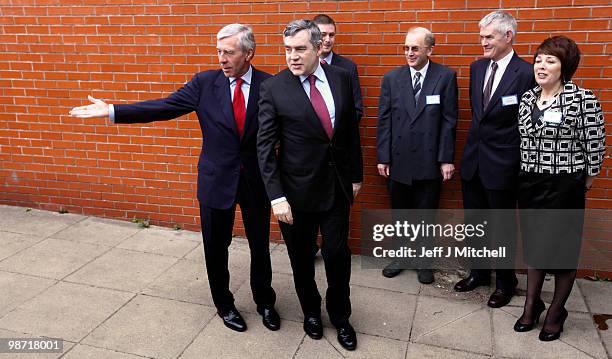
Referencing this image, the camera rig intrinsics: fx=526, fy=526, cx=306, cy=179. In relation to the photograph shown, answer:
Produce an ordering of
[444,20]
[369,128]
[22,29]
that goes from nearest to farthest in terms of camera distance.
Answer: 1. [444,20]
2. [369,128]
3. [22,29]

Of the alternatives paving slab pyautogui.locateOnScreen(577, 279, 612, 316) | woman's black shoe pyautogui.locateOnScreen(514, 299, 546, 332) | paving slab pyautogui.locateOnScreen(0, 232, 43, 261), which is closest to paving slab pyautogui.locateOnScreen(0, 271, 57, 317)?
paving slab pyautogui.locateOnScreen(0, 232, 43, 261)

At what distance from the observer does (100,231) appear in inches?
212

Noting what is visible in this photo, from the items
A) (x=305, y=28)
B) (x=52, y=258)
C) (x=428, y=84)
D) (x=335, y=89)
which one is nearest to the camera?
(x=305, y=28)

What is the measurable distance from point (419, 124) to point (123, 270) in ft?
9.16

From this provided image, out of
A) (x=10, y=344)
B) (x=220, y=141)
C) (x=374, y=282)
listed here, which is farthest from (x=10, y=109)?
(x=374, y=282)

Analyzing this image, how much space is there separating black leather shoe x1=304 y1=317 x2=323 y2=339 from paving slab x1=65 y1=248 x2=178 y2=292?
1500 mm

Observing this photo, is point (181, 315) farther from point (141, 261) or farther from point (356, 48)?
point (356, 48)

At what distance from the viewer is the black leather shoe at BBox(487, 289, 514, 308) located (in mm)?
3982

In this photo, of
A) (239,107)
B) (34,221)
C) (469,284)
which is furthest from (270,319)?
(34,221)

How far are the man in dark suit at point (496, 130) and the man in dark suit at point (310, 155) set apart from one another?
1.05 meters

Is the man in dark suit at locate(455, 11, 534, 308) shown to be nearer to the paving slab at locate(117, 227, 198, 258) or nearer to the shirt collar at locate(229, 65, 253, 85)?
the shirt collar at locate(229, 65, 253, 85)

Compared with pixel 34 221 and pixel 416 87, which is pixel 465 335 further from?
pixel 34 221

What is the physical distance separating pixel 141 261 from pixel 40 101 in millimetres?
2241

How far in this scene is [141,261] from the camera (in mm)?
4746
